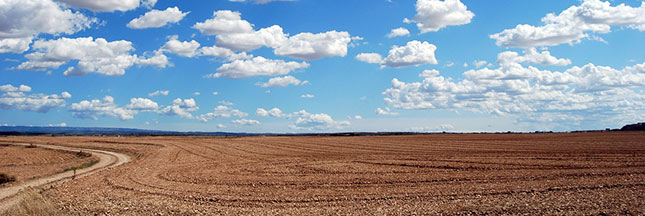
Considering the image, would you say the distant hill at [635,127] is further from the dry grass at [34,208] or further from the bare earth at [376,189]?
the dry grass at [34,208]

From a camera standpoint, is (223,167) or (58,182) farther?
(223,167)

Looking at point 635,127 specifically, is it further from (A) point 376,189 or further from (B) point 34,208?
(B) point 34,208

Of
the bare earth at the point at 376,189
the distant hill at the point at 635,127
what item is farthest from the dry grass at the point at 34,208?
the distant hill at the point at 635,127

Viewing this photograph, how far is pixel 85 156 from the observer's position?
161ft

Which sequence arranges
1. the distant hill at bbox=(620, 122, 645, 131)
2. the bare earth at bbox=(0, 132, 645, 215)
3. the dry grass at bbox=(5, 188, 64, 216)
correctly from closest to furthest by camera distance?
the bare earth at bbox=(0, 132, 645, 215) < the dry grass at bbox=(5, 188, 64, 216) < the distant hill at bbox=(620, 122, 645, 131)

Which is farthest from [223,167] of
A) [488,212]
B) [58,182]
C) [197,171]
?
[488,212]

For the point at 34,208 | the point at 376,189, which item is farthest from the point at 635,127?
the point at 34,208

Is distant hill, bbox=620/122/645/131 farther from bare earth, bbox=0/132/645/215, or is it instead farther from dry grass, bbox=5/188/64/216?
dry grass, bbox=5/188/64/216

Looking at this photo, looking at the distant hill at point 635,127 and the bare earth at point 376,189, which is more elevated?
the distant hill at point 635,127

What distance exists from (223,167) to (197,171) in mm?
2425

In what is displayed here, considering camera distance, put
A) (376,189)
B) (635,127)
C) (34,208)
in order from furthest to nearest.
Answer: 1. (635,127)
2. (376,189)
3. (34,208)

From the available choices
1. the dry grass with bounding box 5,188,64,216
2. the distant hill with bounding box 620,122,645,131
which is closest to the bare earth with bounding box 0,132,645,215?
the dry grass with bounding box 5,188,64,216

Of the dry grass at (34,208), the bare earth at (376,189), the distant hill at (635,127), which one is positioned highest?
the distant hill at (635,127)

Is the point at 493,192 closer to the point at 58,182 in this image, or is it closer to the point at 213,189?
the point at 213,189
